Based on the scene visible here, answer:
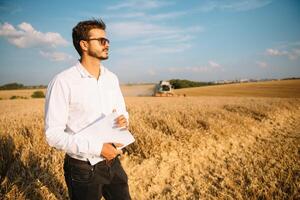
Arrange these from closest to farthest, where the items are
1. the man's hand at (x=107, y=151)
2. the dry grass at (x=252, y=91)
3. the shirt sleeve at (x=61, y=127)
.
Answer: the shirt sleeve at (x=61, y=127), the man's hand at (x=107, y=151), the dry grass at (x=252, y=91)

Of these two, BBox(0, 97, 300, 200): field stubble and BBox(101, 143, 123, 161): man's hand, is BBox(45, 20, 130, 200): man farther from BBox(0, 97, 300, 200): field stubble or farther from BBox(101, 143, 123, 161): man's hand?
BBox(0, 97, 300, 200): field stubble

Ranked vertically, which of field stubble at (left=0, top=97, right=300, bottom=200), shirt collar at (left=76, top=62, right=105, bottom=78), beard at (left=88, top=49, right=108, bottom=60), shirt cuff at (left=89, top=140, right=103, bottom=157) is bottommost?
field stubble at (left=0, top=97, right=300, bottom=200)

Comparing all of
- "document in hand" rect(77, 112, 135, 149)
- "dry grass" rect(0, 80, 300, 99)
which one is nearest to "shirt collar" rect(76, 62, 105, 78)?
"document in hand" rect(77, 112, 135, 149)

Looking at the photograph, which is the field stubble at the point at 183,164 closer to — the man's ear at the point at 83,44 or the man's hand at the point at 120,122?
the man's hand at the point at 120,122

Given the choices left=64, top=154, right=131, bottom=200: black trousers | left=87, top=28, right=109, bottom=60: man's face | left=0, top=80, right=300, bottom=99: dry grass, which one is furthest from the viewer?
left=0, top=80, right=300, bottom=99: dry grass

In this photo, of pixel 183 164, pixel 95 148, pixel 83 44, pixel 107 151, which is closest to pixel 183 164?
pixel 183 164

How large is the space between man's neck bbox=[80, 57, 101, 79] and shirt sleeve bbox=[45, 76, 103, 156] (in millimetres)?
338

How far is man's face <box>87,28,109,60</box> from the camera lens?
95.3 inches

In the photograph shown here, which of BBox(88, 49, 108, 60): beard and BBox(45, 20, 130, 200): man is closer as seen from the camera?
BBox(45, 20, 130, 200): man

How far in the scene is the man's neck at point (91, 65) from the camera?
2436 millimetres

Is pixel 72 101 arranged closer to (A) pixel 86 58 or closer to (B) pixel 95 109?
(B) pixel 95 109

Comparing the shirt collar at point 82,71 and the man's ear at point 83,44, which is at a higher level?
the man's ear at point 83,44

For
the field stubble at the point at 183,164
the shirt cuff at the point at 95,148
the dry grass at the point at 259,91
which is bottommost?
the field stubble at the point at 183,164

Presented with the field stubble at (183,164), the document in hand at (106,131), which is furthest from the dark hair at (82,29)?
the field stubble at (183,164)
